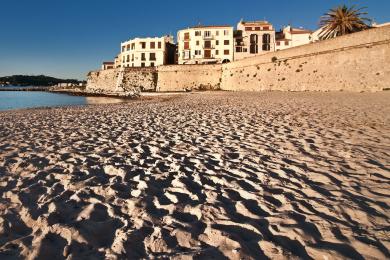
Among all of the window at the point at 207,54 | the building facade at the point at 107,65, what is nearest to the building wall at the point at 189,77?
the window at the point at 207,54

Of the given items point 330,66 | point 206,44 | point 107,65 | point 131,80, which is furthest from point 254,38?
point 107,65

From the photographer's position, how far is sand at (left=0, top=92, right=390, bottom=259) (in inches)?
118

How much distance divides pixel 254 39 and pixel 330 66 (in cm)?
3248

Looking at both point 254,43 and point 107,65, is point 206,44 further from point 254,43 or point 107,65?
point 107,65

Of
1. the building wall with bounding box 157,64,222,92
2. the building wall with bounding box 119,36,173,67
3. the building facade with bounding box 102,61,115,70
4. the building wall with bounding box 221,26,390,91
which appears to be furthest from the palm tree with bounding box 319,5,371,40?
the building facade with bounding box 102,61,115,70

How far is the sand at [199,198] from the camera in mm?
3005

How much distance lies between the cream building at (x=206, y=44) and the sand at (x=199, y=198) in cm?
5472

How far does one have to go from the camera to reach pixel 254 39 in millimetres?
57875

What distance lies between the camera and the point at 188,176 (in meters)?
5.11

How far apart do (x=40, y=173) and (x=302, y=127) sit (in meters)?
7.68

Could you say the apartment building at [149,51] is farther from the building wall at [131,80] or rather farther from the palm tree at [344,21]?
the palm tree at [344,21]

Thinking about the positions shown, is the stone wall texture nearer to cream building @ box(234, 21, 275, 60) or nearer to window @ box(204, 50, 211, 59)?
window @ box(204, 50, 211, 59)

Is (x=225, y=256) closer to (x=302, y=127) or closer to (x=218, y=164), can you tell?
(x=218, y=164)

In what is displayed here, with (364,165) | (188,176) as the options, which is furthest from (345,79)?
(188,176)
